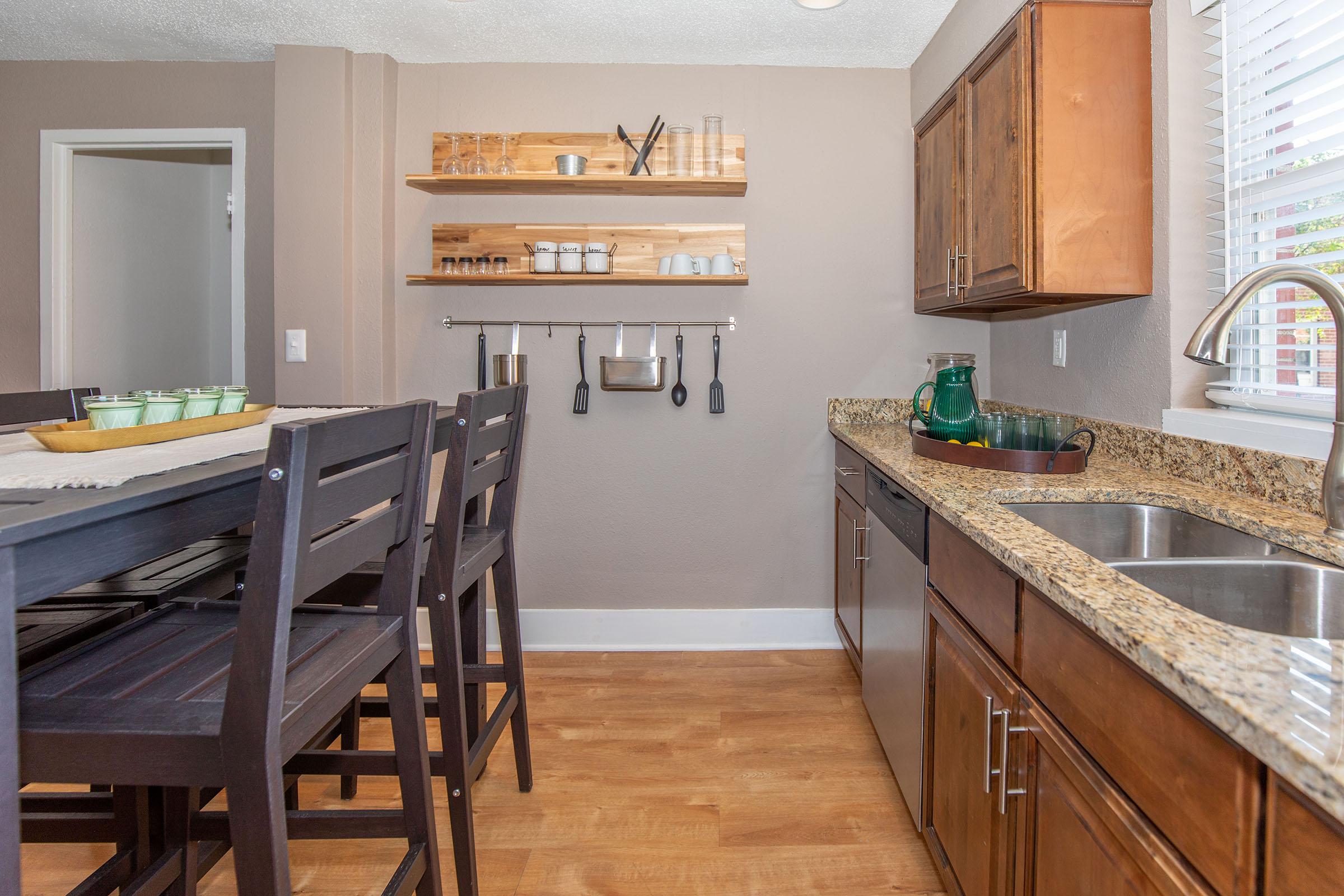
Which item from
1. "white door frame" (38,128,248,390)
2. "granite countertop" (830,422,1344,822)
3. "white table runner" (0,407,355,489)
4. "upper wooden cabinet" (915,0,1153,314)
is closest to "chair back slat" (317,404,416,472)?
"white table runner" (0,407,355,489)

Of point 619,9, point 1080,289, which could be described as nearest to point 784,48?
point 619,9

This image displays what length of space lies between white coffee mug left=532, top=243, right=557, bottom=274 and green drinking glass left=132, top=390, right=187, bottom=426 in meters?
1.47

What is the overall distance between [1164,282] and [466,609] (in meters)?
1.91

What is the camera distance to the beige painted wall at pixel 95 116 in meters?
2.92

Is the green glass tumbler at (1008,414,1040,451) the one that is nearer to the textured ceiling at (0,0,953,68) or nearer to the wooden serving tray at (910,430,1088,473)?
the wooden serving tray at (910,430,1088,473)

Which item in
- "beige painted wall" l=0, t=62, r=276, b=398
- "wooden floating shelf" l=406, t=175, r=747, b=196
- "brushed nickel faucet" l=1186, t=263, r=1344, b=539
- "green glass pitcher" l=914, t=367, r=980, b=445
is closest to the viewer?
"brushed nickel faucet" l=1186, t=263, r=1344, b=539

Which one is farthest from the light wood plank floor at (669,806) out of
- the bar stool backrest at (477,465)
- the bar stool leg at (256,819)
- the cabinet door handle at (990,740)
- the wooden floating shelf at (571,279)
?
the wooden floating shelf at (571,279)

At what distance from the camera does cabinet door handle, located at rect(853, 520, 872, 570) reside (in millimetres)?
2367

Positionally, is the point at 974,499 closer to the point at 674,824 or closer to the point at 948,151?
the point at 674,824

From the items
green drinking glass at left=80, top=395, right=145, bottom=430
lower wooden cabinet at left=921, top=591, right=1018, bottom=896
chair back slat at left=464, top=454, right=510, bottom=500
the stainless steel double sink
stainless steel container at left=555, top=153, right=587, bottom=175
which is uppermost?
stainless steel container at left=555, top=153, right=587, bottom=175

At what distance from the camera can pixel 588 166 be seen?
288cm

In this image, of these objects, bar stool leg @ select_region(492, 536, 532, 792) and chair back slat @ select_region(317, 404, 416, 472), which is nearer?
chair back slat @ select_region(317, 404, 416, 472)

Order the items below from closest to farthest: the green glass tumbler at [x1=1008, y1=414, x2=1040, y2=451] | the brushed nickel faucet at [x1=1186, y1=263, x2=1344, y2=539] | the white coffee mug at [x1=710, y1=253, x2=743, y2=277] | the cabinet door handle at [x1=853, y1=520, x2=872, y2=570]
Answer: the brushed nickel faucet at [x1=1186, y1=263, x2=1344, y2=539] → the green glass tumbler at [x1=1008, y1=414, x2=1040, y2=451] → the cabinet door handle at [x1=853, y1=520, x2=872, y2=570] → the white coffee mug at [x1=710, y1=253, x2=743, y2=277]

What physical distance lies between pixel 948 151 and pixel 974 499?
1.40m
